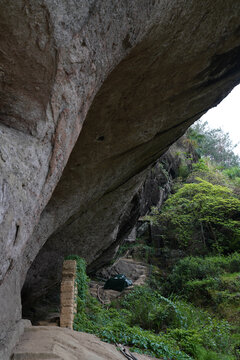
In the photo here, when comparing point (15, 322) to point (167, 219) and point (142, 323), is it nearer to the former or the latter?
point (142, 323)

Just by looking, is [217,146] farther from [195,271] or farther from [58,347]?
[58,347]

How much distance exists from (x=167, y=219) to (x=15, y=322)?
1278 centimetres

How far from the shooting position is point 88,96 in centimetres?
276

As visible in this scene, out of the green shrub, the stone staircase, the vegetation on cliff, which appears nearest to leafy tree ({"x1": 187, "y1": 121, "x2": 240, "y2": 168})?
the vegetation on cliff

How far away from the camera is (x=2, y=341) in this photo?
9.78 ft

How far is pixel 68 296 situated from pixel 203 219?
10.6 metres

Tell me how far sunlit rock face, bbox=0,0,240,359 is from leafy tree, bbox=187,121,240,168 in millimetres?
23979

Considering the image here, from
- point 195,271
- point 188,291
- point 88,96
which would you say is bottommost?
point 188,291

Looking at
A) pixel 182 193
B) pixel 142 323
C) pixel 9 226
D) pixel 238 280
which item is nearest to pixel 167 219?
pixel 182 193

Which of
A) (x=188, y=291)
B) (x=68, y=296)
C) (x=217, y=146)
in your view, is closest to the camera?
(x=68, y=296)

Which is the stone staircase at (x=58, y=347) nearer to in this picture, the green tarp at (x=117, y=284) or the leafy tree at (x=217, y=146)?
the green tarp at (x=117, y=284)

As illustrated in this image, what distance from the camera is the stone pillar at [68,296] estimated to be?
477cm

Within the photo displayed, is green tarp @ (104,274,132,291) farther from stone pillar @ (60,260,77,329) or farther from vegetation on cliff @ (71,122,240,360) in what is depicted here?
stone pillar @ (60,260,77,329)

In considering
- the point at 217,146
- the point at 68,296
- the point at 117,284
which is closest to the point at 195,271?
the point at 117,284
